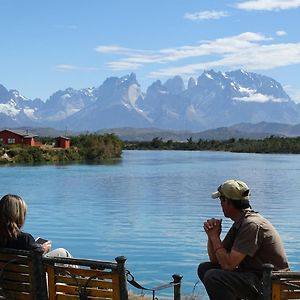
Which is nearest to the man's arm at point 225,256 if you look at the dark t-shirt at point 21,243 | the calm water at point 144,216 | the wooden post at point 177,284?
the wooden post at point 177,284

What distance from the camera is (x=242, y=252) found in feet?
18.2

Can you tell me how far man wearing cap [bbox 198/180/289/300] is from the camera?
5.55m

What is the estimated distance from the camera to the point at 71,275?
227 inches

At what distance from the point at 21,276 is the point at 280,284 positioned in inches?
97.8

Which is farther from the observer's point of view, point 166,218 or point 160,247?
point 166,218

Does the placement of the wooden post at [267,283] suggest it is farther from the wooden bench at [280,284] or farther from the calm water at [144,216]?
the calm water at [144,216]

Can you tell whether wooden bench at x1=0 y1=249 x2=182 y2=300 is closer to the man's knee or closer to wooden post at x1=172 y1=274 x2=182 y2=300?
the man's knee

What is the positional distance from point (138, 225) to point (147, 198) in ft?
42.0

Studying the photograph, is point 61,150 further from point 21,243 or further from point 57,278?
point 57,278

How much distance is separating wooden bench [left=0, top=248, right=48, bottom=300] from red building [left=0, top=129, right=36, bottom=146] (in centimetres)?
10760

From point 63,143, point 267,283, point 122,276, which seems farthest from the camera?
point 63,143

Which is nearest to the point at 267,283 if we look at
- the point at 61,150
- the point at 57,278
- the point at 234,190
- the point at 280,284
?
the point at 280,284

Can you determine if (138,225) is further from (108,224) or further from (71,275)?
(71,275)

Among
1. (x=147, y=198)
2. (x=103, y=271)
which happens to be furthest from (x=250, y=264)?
(x=147, y=198)
